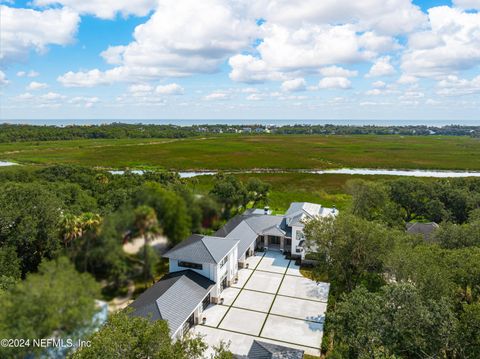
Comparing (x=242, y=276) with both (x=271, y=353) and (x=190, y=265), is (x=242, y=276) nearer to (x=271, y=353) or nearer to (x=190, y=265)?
(x=190, y=265)

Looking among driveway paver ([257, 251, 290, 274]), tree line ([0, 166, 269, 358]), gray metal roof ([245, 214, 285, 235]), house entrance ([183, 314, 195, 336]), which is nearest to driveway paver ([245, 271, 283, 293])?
driveway paver ([257, 251, 290, 274])

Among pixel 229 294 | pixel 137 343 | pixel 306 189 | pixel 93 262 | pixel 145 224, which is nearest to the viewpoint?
pixel 93 262

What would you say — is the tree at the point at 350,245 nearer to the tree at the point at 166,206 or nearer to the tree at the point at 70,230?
the tree at the point at 166,206

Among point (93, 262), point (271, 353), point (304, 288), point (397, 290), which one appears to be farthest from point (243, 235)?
point (93, 262)

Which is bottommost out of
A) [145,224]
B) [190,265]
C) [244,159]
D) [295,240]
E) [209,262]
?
[295,240]

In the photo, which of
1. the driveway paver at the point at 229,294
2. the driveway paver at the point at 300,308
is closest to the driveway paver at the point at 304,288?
the driveway paver at the point at 300,308

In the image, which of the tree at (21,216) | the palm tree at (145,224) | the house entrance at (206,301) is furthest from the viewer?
the house entrance at (206,301)

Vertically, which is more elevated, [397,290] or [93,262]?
[93,262]
